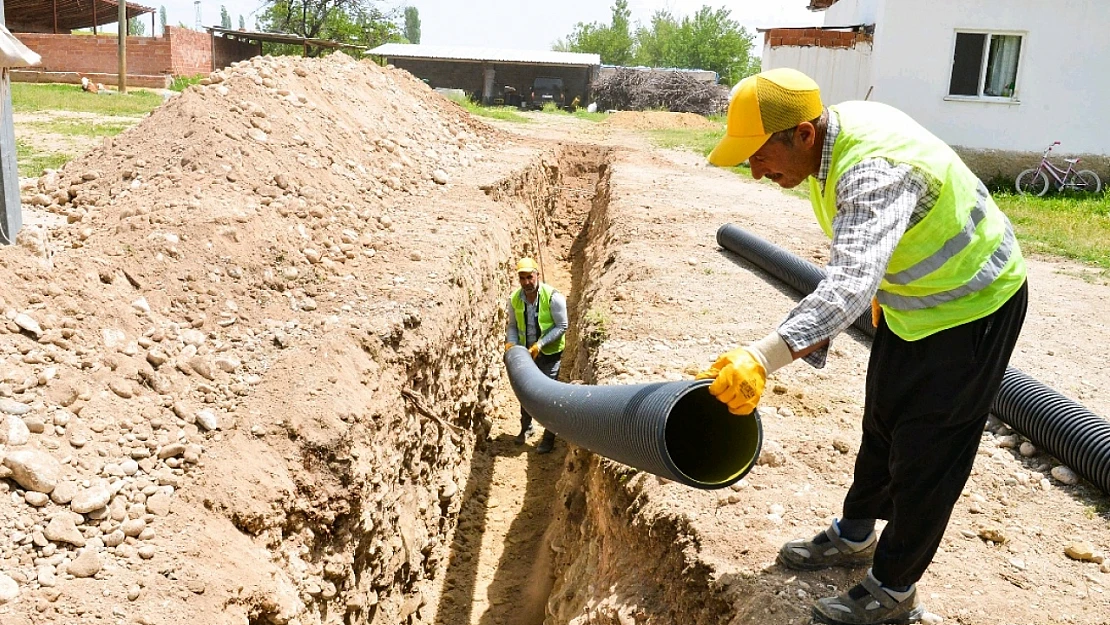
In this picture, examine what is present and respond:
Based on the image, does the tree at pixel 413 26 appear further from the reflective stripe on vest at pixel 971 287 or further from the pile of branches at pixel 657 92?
the reflective stripe on vest at pixel 971 287

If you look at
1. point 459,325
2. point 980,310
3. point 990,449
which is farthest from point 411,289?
point 980,310

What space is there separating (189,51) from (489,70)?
42.2 ft

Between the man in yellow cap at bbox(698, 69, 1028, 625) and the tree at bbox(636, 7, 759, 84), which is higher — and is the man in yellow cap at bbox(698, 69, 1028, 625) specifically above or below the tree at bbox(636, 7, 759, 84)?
below

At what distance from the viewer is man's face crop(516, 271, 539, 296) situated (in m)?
7.44

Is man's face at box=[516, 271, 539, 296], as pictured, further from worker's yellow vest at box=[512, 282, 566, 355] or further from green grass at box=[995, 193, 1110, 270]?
green grass at box=[995, 193, 1110, 270]

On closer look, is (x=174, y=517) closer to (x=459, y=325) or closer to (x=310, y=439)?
(x=310, y=439)

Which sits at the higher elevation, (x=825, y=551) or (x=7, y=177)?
(x=7, y=177)

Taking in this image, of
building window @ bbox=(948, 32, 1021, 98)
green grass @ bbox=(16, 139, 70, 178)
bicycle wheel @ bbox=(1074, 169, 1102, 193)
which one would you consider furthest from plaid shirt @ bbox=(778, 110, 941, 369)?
bicycle wheel @ bbox=(1074, 169, 1102, 193)

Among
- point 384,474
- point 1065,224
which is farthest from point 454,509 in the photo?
point 1065,224

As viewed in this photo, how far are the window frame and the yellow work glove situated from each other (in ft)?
49.1

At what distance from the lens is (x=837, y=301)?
99.1 inches

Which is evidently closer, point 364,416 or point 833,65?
point 364,416

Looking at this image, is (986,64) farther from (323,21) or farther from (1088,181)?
(323,21)

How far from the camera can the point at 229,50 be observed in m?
31.1
